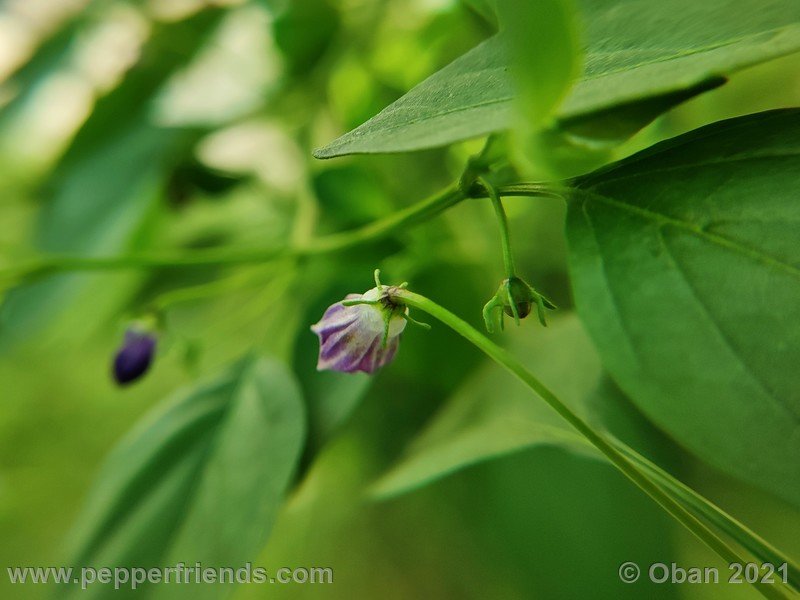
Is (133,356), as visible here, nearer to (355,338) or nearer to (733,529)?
(355,338)

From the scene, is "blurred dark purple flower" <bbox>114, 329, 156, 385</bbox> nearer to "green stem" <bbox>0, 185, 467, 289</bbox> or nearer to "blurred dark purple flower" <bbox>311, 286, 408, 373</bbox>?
"green stem" <bbox>0, 185, 467, 289</bbox>

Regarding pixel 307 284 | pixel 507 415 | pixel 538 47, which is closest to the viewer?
pixel 538 47

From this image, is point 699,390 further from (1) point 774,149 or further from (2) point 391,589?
(2) point 391,589

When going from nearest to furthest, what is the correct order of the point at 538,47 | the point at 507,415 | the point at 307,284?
the point at 538,47
the point at 507,415
the point at 307,284

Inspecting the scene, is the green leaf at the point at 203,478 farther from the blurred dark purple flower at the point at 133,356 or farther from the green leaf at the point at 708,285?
the green leaf at the point at 708,285

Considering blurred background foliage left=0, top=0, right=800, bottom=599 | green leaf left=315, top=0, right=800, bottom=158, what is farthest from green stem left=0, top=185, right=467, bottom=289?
green leaf left=315, top=0, right=800, bottom=158

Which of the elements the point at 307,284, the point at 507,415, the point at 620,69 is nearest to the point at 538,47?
the point at 620,69

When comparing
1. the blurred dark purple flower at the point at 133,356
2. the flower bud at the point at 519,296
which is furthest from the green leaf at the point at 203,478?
the flower bud at the point at 519,296
